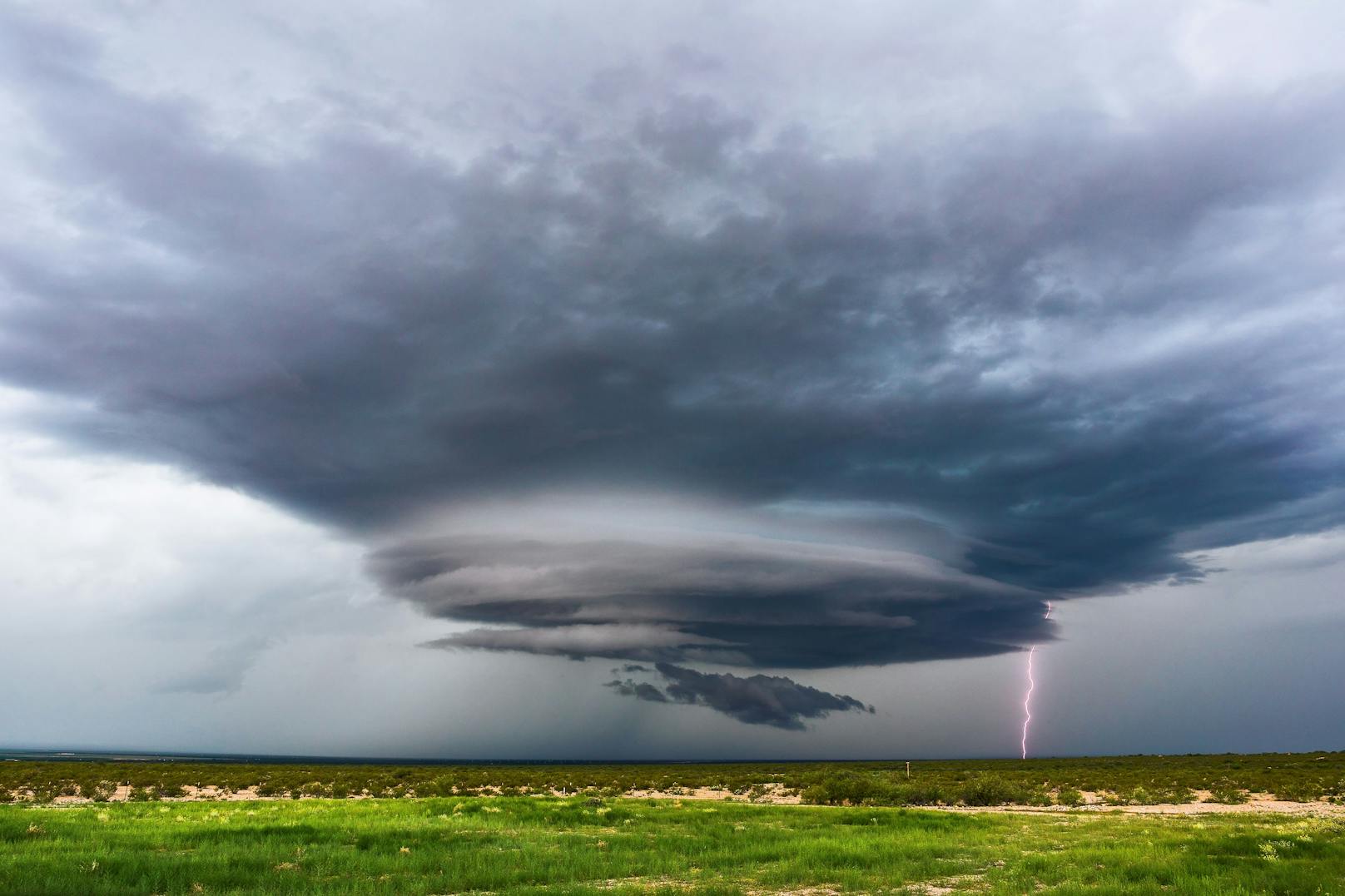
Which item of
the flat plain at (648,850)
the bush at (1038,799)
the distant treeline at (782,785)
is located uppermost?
the flat plain at (648,850)

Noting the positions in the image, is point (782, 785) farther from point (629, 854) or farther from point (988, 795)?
point (629, 854)

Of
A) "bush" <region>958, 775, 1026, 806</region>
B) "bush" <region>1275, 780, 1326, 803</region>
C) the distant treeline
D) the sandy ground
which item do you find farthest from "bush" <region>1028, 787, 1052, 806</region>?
"bush" <region>1275, 780, 1326, 803</region>

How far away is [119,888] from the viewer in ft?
55.7

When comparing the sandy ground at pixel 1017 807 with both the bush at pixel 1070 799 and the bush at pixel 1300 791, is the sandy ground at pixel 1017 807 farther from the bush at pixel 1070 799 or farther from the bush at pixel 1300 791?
the bush at pixel 1300 791

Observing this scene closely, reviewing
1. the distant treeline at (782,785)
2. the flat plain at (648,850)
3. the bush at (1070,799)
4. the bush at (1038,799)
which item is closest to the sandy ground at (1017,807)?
the bush at (1070,799)

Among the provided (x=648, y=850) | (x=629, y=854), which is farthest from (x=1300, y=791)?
(x=629, y=854)

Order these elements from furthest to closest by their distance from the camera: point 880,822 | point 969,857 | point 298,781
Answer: point 298,781, point 880,822, point 969,857

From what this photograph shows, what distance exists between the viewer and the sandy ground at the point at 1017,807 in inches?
1889

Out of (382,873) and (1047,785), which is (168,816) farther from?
(1047,785)

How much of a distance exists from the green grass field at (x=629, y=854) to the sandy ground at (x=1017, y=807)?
13.7 meters

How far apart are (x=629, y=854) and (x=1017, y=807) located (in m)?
42.0

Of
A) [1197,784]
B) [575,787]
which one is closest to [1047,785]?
[1197,784]

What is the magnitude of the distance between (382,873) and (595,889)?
6.07 meters

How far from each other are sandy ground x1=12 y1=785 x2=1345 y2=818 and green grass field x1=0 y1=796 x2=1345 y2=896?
44.9ft
